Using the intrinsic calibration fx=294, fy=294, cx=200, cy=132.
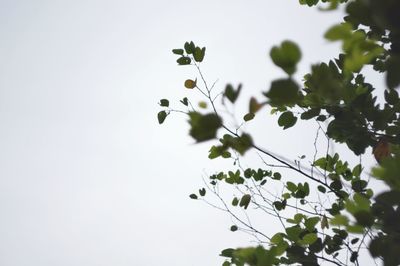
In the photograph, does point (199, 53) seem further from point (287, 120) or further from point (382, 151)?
point (382, 151)

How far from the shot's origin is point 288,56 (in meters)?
0.56

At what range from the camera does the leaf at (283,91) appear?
21.0 inches

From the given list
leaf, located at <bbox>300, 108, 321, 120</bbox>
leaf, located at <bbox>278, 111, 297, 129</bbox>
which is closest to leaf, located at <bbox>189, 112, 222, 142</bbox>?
leaf, located at <bbox>278, 111, 297, 129</bbox>

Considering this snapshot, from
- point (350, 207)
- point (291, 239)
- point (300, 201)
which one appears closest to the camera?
point (350, 207)

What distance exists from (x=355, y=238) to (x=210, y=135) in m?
2.25

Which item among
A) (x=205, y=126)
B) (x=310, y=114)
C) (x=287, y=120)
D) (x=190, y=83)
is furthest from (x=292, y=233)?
(x=190, y=83)

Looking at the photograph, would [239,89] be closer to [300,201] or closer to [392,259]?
[392,259]

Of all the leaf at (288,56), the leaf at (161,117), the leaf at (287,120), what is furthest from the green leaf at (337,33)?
the leaf at (161,117)

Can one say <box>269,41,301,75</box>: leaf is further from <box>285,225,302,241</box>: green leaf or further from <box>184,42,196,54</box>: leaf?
<box>184,42,196,54</box>: leaf

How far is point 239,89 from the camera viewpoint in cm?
70

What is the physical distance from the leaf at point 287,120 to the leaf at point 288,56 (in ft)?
4.28

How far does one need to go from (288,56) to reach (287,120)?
133 centimetres

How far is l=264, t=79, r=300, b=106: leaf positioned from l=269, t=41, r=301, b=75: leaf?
0.04m

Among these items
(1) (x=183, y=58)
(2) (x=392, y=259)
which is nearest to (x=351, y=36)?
(2) (x=392, y=259)
